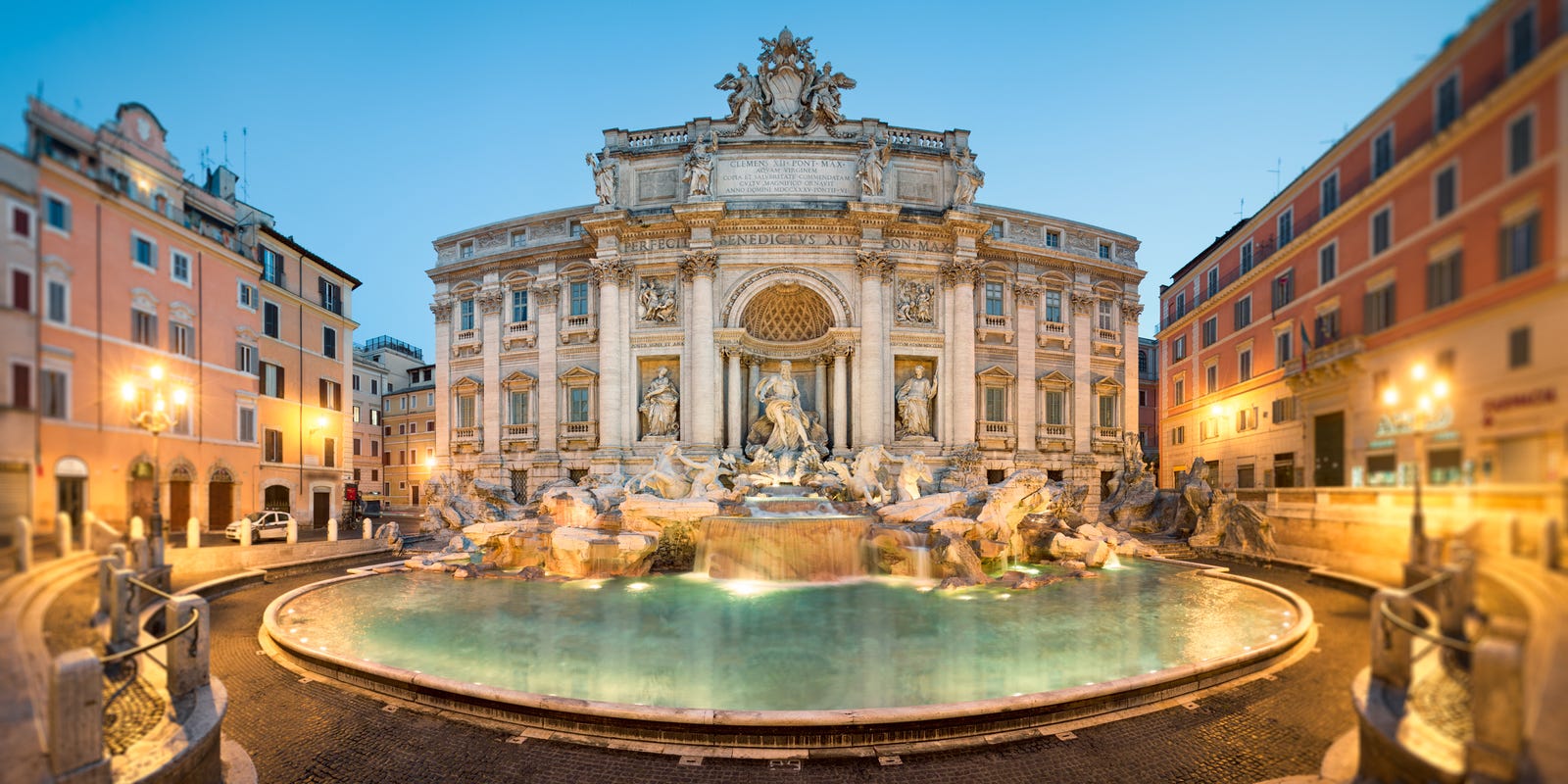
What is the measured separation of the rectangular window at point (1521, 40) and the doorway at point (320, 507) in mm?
8363

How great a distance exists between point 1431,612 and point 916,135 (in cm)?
2807

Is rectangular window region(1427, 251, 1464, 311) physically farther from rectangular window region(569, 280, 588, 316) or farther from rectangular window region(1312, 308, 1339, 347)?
rectangular window region(569, 280, 588, 316)

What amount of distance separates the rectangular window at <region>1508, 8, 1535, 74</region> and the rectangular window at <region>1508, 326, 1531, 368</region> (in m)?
1.07

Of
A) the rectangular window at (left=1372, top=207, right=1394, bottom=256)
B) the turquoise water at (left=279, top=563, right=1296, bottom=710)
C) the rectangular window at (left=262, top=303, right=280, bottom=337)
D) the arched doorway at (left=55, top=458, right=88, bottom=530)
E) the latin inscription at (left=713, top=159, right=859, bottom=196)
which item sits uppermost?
the latin inscription at (left=713, top=159, right=859, bottom=196)

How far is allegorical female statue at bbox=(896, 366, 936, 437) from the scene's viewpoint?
26828mm

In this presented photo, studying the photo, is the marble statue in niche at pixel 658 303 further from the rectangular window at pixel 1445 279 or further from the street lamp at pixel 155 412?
the rectangular window at pixel 1445 279

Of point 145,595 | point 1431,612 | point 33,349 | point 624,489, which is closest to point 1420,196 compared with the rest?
point 1431,612

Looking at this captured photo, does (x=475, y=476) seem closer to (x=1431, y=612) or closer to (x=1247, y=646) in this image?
(x=1247, y=646)

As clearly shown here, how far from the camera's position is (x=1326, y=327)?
3.82 metres

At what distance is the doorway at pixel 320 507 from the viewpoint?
611 centimetres

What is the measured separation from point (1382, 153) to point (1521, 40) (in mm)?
901

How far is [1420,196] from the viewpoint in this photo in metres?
3.11

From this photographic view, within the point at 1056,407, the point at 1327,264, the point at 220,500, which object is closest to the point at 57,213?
the point at 220,500

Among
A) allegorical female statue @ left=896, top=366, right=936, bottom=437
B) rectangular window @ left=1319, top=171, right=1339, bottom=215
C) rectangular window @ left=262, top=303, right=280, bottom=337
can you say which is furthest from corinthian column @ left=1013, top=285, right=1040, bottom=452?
rectangular window @ left=262, top=303, right=280, bottom=337
